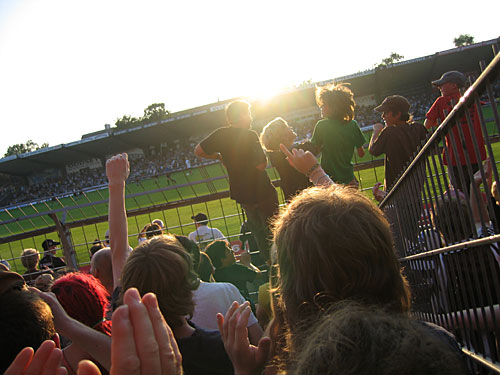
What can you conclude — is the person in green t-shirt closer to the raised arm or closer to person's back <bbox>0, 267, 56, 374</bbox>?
the raised arm

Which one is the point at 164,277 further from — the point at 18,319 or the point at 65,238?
the point at 65,238

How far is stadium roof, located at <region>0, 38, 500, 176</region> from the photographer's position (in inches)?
1533

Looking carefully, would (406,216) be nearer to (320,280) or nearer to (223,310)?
(223,310)

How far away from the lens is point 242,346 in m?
1.43

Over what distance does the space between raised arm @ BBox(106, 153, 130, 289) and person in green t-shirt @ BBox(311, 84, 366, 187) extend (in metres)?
2.49

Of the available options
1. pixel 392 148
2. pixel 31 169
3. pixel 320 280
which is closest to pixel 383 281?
pixel 320 280

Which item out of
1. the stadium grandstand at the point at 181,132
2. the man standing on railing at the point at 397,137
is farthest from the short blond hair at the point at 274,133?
the stadium grandstand at the point at 181,132

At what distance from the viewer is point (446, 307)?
2055 mm

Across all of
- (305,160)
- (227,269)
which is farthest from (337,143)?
(305,160)

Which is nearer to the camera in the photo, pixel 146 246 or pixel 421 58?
pixel 146 246

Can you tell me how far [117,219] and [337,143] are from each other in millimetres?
2795

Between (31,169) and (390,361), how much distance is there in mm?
62459

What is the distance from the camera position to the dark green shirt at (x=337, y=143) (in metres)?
4.84

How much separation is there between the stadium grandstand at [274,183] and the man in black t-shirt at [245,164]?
839 mm
